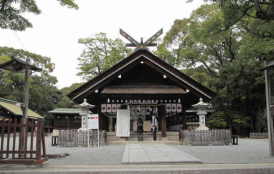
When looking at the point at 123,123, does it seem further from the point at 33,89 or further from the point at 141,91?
the point at 33,89

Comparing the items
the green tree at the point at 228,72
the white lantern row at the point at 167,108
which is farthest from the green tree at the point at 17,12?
the green tree at the point at 228,72

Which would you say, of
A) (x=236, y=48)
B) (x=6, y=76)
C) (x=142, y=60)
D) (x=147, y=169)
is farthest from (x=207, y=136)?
(x=6, y=76)

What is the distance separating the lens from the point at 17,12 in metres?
8.65

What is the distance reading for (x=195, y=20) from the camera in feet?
95.7

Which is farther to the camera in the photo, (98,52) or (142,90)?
(98,52)

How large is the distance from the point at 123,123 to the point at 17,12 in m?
9.26

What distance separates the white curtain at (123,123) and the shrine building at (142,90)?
65 mm

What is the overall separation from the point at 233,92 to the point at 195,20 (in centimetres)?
1018

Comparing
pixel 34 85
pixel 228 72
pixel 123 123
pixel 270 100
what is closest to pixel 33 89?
pixel 34 85

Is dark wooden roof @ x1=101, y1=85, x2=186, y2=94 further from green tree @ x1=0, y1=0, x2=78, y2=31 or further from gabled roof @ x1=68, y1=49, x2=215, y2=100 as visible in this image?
green tree @ x1=0, y1=0, x2=78, y2=31

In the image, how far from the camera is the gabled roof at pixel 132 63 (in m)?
15.3

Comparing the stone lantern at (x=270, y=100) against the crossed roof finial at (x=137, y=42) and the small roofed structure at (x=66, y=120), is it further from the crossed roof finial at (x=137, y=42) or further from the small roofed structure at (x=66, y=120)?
the small roofed structure at (x=66, y=120)

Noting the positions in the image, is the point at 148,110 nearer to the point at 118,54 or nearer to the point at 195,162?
the point at 195,162

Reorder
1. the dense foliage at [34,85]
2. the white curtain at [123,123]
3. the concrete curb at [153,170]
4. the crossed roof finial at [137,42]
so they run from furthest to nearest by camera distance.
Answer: the dense foliage at [34,85]
the crossed roof finial at [137,42]
the white curtain at [123,123]
the concrete curb at [153,170]
